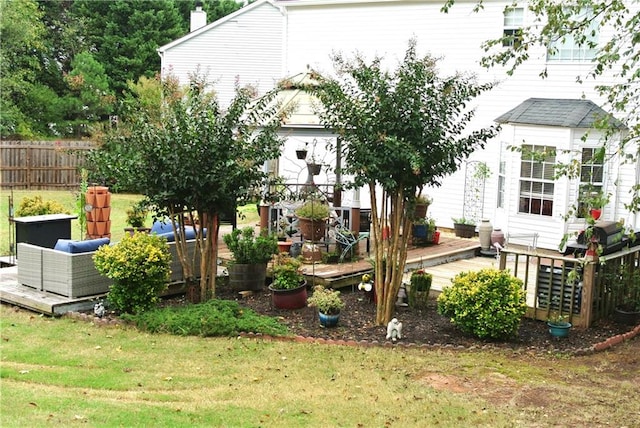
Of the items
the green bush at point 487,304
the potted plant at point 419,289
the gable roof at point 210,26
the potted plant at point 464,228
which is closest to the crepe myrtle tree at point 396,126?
the green bush at point 487,304

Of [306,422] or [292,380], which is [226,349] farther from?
[306,422]

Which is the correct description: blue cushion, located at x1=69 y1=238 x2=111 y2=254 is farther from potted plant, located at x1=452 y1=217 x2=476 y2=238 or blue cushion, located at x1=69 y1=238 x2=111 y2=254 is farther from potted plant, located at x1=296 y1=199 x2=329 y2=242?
potted plant, located at x1=452 y1=217 x2=476 y2=238

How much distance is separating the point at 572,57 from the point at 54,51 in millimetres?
28199

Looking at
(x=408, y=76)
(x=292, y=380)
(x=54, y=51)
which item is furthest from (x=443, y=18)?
(x=54, y=51)

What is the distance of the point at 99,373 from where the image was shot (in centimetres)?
799

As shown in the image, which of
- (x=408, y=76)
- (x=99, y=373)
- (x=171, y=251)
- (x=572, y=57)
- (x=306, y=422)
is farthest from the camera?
(x=572, y=57)

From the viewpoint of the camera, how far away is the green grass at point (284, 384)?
682 centimetres

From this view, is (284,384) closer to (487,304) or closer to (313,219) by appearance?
(487,304)

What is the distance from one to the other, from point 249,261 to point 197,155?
2.22 metres

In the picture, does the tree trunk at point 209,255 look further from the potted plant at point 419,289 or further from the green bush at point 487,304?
the green bush at point 487,304

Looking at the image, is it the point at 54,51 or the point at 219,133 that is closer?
the point at 219,133

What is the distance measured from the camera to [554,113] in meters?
15.3

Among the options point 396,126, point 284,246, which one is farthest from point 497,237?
point 396,126

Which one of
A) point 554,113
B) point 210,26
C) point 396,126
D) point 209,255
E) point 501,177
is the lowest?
point 209,255
